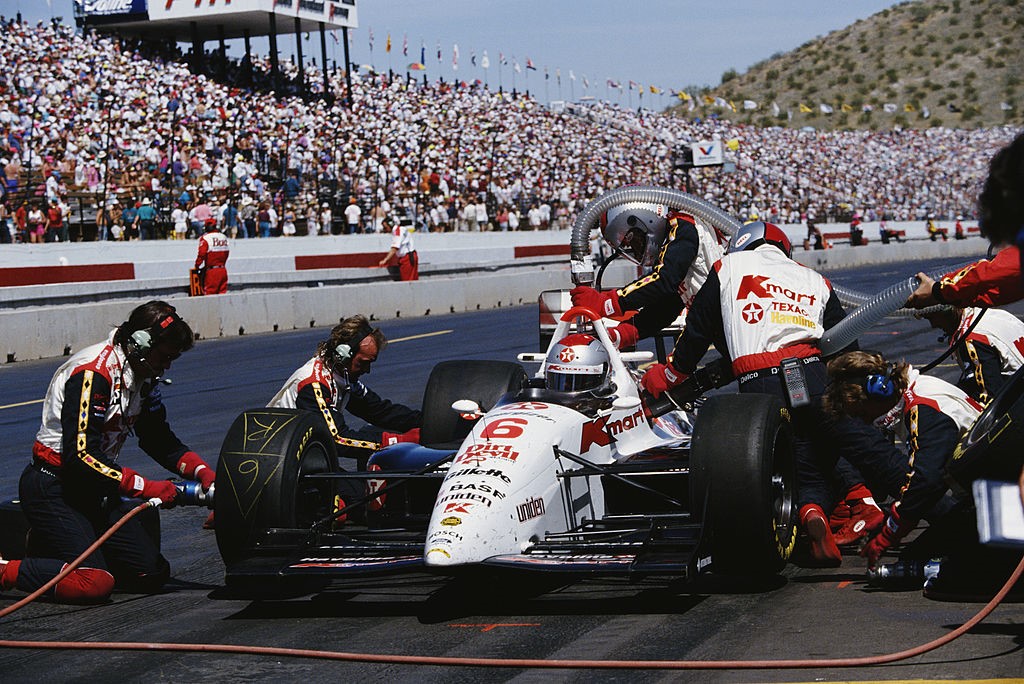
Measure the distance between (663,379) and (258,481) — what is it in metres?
2.24

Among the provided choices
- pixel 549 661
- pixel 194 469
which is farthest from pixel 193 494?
pixel 549 661

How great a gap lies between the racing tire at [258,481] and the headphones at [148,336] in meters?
0.58

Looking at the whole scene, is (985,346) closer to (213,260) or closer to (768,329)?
(768,329)

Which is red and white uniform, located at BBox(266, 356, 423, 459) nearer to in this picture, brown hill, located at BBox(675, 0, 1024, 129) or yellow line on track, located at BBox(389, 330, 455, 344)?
yellow line on track, located at BBox(389, 330, 455, 344)

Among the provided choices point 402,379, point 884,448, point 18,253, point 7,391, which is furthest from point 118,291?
point 884,448

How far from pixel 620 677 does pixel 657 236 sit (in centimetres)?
537

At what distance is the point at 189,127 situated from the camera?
114ft

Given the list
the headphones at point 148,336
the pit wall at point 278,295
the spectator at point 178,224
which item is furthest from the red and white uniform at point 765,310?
the spectator at point 178,224

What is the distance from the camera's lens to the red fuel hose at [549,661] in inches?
201

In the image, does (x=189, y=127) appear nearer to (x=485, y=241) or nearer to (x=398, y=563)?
(x=485, y=241)

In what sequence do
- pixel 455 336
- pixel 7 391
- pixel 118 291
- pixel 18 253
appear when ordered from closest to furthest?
pixel 7 391 → pixel 455 336 → pixel 118 291 → pixel 18 253

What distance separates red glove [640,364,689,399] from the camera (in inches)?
300

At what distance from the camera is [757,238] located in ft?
26.0

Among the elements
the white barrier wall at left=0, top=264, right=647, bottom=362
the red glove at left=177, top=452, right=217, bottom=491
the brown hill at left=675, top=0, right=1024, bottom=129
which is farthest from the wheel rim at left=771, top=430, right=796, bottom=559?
the brown hill at left=675, top=0, right=1024, bottom=129
